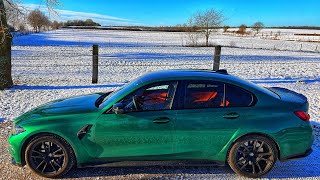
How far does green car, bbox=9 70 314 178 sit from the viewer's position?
11.7 feet

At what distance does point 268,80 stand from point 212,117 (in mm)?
7691

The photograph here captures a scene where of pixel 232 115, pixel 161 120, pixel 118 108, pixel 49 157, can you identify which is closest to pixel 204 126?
pixel 232 115

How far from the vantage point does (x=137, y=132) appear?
3561 mm

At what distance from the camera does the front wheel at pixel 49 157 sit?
3592 mm

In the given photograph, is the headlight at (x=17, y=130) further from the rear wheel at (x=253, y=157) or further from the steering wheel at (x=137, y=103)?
the rear wheel at (x=253, y=157)

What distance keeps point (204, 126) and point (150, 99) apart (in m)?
0.83

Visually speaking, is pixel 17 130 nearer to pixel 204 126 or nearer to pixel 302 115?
pixel 204 126

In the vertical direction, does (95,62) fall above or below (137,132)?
above

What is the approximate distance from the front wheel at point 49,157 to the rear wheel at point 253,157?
218cm

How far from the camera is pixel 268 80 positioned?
34.2ft

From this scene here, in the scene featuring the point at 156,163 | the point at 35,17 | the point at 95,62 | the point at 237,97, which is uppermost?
the point at 35,17

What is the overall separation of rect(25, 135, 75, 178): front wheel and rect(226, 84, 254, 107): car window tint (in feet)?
7.31

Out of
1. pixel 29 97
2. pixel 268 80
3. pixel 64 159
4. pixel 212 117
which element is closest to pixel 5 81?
pixel 29 97

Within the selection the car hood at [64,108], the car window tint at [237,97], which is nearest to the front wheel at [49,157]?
the car hood at [64,108]
